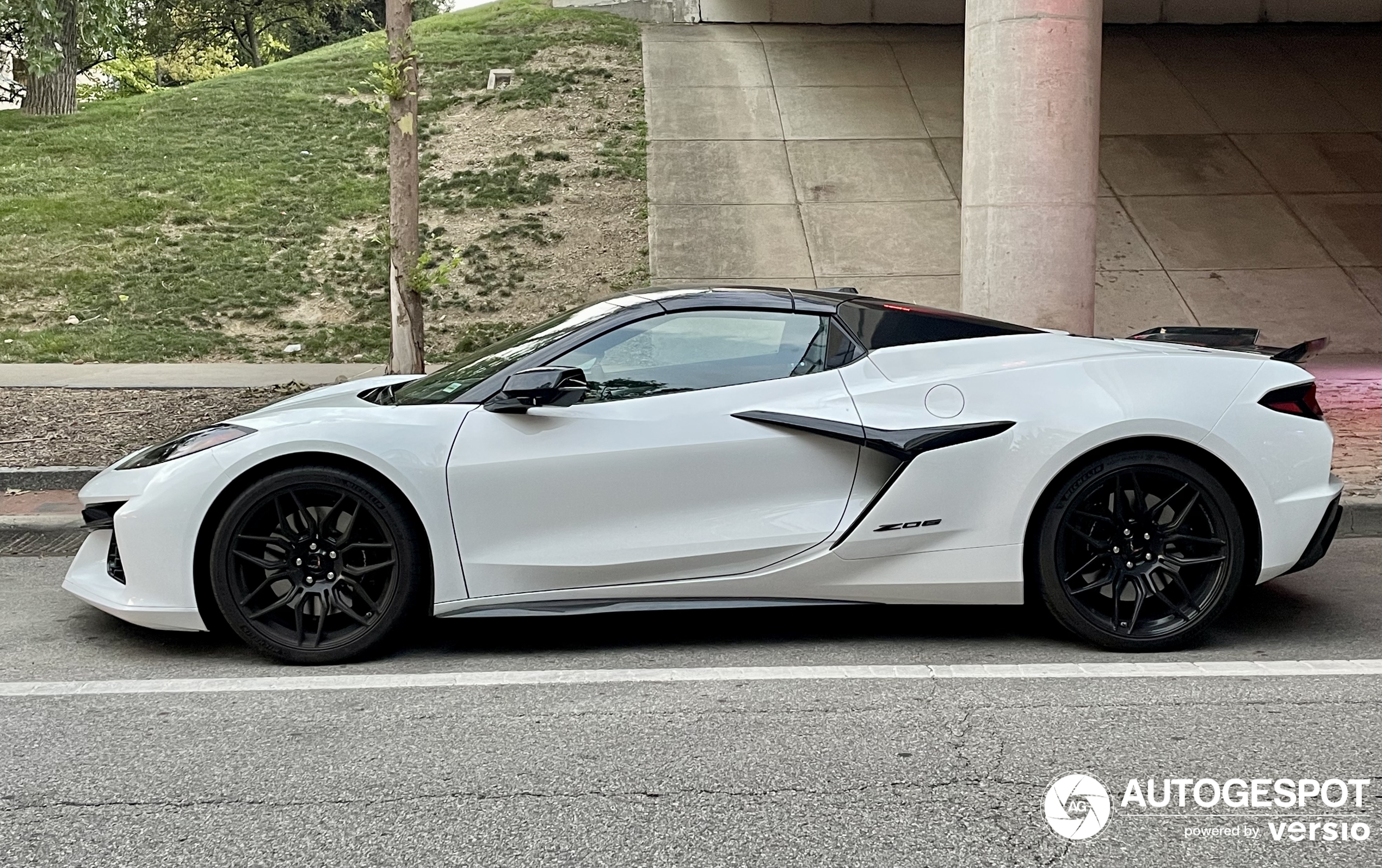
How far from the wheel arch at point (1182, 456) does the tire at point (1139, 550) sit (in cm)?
2

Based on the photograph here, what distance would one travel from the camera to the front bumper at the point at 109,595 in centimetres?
446

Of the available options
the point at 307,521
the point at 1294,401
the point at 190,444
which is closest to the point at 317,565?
the point at 307,521

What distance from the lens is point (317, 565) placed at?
444 cm

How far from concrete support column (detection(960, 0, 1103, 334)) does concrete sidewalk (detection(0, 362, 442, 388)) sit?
4.88m

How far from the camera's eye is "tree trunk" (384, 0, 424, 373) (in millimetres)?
8484

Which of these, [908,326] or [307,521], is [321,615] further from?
[908,326]

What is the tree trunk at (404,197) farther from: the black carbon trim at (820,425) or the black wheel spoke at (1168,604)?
the black wheel spoke at (1168,604)

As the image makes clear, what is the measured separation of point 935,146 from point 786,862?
14.3 meters

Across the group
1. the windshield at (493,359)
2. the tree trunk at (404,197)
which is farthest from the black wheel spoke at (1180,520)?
the tree trunk at (404,197)

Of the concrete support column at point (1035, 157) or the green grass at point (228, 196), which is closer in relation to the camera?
the concrete support column at point (1035, 157)

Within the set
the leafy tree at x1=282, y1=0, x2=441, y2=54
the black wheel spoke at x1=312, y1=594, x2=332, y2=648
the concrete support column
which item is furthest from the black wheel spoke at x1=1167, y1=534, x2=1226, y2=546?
the leafy tree at x1=282, y1=0, x2=441, y2=54

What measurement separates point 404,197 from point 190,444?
4485mm

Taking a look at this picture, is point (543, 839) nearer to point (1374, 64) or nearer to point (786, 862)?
point (786, 862)

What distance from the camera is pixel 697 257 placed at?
44.1 ft
